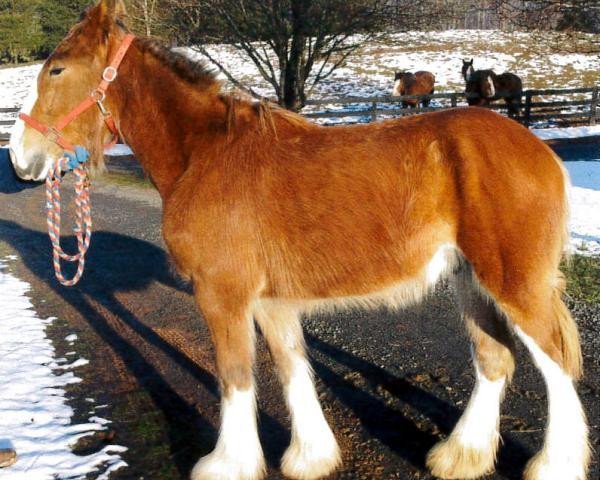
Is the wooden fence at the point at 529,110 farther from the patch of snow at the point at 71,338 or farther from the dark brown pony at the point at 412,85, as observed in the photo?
the patch of snow at the point at 71,338

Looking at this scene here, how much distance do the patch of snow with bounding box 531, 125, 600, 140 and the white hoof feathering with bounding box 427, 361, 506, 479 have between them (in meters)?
17.7

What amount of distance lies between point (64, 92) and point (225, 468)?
2.25 meters

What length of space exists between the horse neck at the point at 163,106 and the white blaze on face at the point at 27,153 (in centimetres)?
44

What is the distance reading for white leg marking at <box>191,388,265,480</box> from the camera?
3.12 metres

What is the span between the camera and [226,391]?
3125 mm

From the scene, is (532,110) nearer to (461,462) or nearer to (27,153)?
(461,462)

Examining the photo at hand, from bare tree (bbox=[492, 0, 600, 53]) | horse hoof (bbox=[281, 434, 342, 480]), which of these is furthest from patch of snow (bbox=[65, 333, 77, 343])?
Answer: bare tree (bbox=[492, 0, 600, 53])

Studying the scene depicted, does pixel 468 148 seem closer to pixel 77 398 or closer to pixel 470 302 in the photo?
pixel 470 302

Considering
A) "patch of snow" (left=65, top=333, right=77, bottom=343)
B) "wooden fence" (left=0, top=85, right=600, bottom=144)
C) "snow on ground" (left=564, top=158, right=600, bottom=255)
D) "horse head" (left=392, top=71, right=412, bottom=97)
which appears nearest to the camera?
"patch of snow" (left=65, top=333, right=77, bottom=343)

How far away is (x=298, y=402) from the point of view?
3332 millimetres

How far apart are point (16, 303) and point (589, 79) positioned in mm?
32938

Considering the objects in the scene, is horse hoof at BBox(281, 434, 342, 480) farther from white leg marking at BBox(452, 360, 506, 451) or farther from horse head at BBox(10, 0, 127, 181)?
horse head at BBox(10, 0, 127, 181)

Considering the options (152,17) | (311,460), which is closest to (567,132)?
(152,17)

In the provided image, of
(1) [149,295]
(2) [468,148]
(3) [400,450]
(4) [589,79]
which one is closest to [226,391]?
(3) [400,450]
